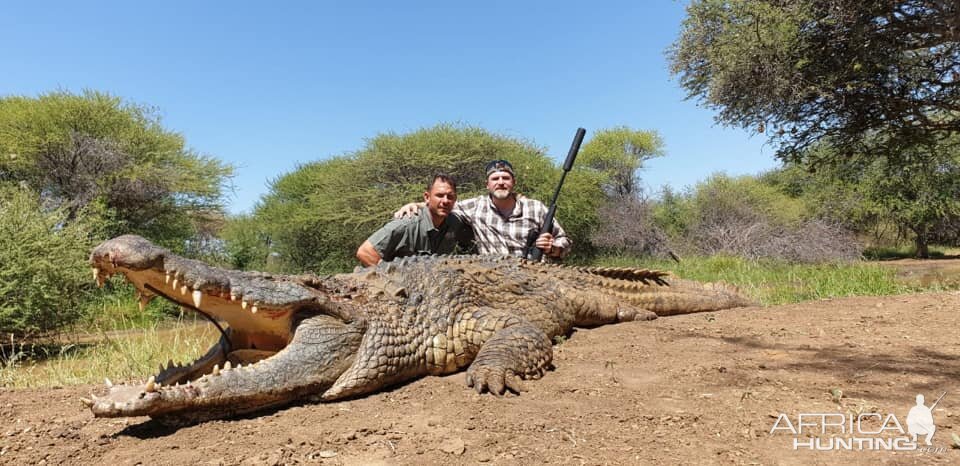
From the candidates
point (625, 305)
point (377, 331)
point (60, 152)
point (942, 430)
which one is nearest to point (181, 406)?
point (377, 331)

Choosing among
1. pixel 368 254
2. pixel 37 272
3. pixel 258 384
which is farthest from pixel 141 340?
pixel 258 384

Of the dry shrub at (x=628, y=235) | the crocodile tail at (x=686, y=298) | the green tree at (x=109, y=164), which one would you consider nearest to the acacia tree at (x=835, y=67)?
the crocodile tail at (x=686, y=298)

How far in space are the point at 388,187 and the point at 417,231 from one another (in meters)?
12.8

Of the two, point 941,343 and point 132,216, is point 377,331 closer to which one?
point 941,343

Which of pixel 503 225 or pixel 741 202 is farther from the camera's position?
pixel 741 202

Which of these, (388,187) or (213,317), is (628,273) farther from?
(388,187)

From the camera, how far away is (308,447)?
7.66 ft

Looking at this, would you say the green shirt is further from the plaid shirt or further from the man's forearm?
the plaid shirt

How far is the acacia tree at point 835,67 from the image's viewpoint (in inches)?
354

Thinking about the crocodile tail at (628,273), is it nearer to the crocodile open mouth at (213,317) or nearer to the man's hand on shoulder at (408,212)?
the man's hand on shoulder at (408,212)

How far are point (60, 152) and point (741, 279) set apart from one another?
18706 millimetres

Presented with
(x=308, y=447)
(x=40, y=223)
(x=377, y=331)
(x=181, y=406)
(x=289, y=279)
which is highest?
(x=40, y=223)

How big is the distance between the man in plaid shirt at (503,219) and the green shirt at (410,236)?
0.37m

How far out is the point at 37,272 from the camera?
28.0ft
